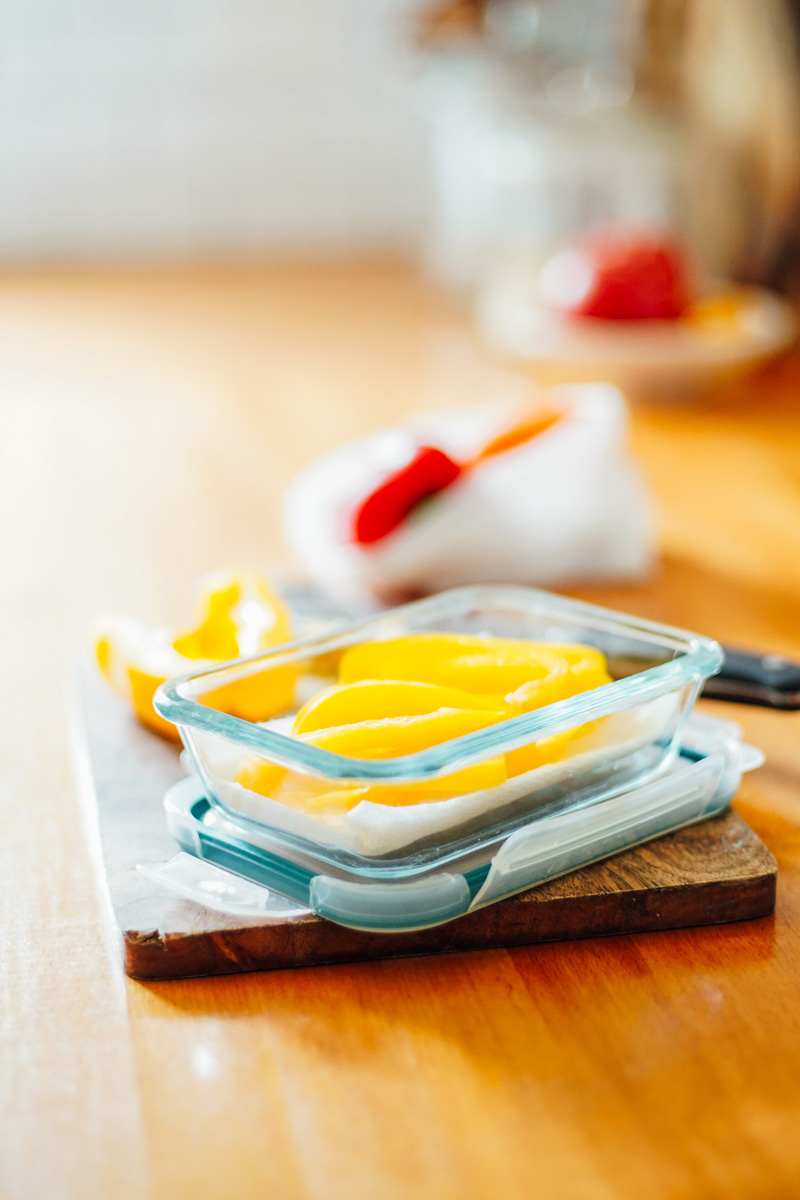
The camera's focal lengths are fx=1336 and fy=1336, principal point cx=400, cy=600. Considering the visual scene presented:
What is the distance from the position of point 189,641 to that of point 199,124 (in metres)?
1.78

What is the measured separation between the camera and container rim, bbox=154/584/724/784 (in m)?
0.38

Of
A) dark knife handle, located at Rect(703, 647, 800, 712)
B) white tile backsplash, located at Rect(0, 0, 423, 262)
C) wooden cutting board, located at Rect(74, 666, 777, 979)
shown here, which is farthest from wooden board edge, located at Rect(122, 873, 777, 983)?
white tile backsplash, located at Rect(0, 0, 423, 262)

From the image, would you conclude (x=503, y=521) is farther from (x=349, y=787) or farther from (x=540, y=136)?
(x=540, y=136)

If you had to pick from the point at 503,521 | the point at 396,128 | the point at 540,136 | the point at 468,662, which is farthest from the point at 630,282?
the point at 396,128

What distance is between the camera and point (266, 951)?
0.41m

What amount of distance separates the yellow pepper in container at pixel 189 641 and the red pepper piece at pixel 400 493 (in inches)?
5.7

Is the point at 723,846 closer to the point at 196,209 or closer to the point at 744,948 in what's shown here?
the point at 744,948

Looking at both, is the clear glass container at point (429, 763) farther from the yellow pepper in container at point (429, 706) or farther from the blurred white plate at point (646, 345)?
the blurred white plate at point (646, 345)

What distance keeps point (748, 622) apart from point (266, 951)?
0.41 metres

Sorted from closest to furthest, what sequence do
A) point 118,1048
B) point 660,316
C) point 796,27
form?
point 118,1048 → point 660,316 → point 796,27

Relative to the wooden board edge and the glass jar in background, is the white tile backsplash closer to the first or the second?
the glass jar in background

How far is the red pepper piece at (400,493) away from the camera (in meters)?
0.74

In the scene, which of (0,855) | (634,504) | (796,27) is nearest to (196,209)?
(796,27)

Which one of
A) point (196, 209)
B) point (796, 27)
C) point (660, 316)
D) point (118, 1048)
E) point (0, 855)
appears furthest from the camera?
point (196, 209)
